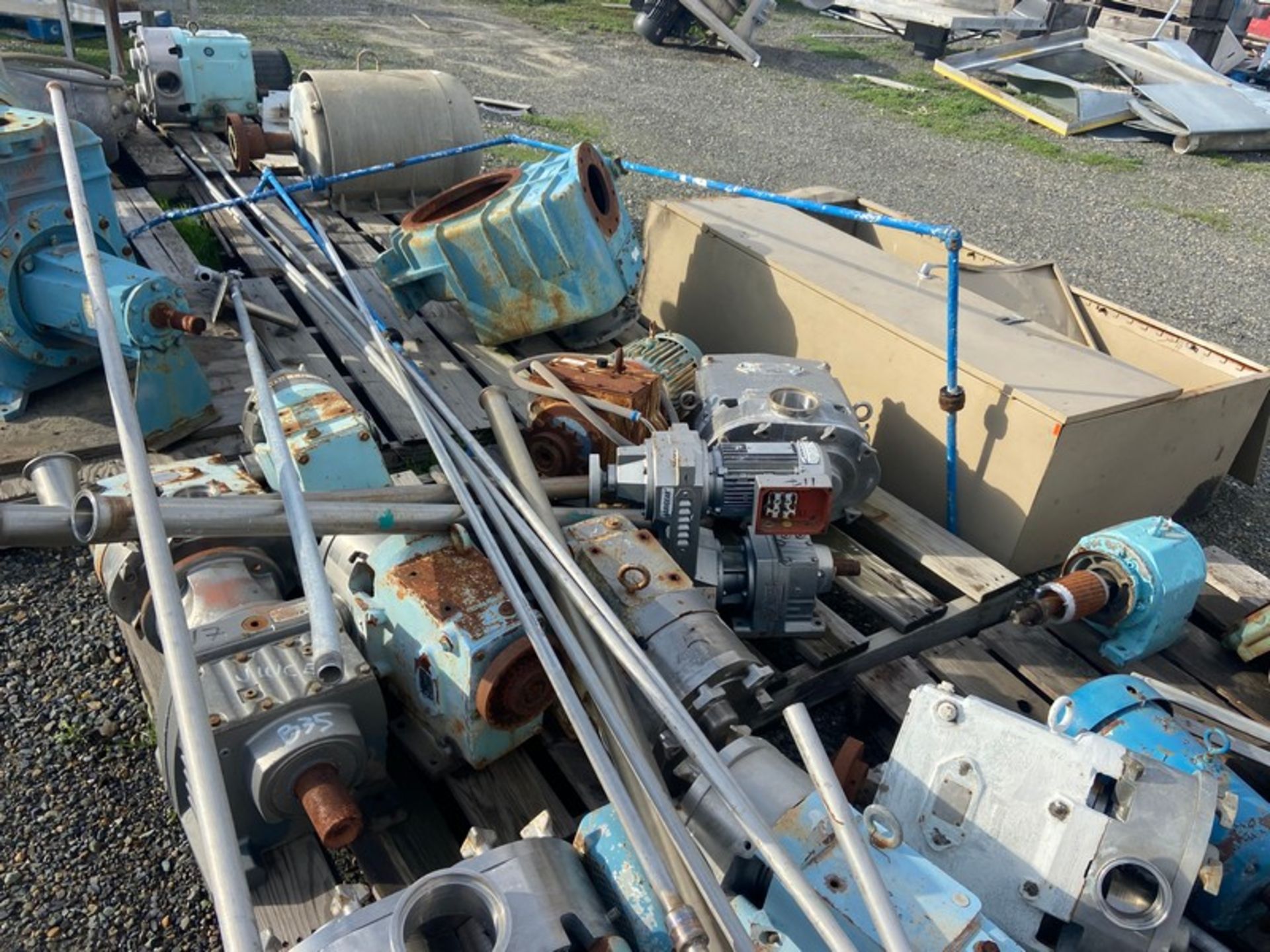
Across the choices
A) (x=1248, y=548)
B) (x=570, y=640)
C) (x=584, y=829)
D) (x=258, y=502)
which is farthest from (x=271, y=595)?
(x=1248, y=548)

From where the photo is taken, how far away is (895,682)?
2051mm

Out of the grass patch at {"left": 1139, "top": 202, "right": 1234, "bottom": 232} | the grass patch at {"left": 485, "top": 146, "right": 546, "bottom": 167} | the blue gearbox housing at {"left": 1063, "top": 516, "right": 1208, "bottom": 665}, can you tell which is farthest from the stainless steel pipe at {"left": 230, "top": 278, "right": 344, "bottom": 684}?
the grass patch at {"left": 1139, "top": 202, "right": 1234, "bottom": 232}

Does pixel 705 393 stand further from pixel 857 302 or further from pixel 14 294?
pixel 14 294

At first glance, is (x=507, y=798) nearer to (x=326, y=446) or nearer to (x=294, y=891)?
(x=294, y=891)

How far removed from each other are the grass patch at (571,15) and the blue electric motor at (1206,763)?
8.82 m

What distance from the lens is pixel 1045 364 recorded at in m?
2.41

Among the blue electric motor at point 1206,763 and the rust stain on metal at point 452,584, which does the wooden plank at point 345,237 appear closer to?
the rust stain on metal at point 452,584

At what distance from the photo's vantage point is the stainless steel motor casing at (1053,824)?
1.27 m

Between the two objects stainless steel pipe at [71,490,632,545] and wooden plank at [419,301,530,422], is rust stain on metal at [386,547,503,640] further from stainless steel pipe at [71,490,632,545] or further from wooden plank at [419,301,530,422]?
wooden plank at [419,301,530,422]

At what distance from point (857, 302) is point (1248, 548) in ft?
4.47

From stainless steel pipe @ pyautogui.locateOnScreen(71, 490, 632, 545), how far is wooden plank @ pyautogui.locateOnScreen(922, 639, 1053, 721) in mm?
1150

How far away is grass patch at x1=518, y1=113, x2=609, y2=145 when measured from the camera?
6.03m

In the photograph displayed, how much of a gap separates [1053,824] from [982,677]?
811mm

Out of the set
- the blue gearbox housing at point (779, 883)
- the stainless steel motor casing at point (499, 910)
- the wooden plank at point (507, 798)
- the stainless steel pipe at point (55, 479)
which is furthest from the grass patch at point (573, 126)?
the stainless steel motor casing at point (499, 910)
